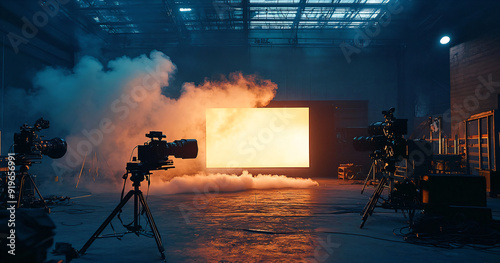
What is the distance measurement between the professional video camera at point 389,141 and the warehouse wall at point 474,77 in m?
8.15

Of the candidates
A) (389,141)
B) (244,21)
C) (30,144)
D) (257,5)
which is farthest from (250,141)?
(389,141)

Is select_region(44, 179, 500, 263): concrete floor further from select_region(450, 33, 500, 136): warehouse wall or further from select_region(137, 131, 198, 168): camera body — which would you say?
select_region(450, 33, 500, 136): warehouse wall

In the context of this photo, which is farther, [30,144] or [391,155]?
[30,144]

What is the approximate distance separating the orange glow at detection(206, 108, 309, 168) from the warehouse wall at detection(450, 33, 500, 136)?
5.81m

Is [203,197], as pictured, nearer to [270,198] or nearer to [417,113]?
[270,198]

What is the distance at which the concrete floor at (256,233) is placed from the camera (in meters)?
3.20

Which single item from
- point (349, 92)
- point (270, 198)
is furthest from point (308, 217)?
point (349, 92)

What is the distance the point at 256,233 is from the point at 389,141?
227 cm

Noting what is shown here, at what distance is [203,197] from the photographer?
734 cm

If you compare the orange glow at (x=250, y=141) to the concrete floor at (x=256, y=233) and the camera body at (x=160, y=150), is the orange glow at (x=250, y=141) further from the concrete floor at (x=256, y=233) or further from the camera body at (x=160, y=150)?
the camera body at (x=160, y=150)

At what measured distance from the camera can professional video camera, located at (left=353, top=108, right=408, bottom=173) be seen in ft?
14.3

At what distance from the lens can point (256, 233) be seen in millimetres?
4105

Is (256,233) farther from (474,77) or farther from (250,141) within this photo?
(474,77)

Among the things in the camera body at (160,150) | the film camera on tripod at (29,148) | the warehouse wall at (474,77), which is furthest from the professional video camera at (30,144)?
the warehouse wall at (474,77)
